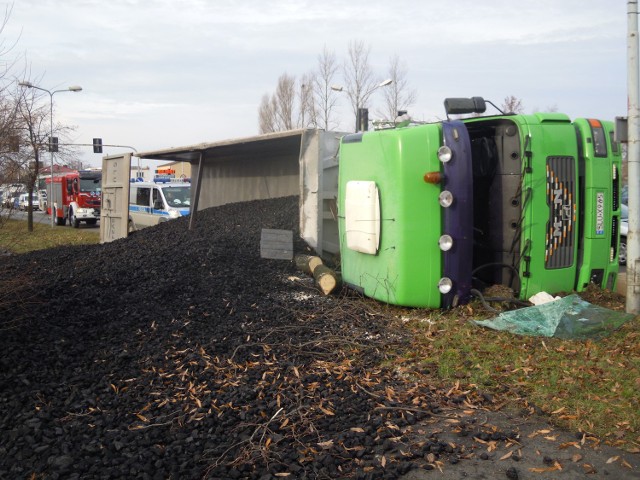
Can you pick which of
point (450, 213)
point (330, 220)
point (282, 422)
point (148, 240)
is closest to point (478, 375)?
point (282, 422)

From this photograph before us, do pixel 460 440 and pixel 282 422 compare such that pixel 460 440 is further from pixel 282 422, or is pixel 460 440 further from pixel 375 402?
pixel 282 422

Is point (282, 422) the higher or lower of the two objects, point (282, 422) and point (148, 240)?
the lower

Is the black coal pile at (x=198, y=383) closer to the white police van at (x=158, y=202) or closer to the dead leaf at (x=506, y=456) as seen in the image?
the dead leaf at (x=506, y=456)

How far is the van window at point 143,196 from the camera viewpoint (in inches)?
789

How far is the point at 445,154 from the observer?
6551 millimetres

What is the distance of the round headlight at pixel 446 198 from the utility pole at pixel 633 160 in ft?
5.93

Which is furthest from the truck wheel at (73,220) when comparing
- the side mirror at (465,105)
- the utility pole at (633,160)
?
the utility pole at (633,160)

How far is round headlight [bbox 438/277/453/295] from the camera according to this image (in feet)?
21.7

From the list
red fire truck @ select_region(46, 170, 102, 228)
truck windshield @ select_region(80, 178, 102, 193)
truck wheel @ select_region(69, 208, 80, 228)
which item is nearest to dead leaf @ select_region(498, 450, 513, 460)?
red fire truck @ select_region(46, 170, 102, 228)

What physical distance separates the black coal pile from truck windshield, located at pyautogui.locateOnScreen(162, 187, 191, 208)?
445 inches

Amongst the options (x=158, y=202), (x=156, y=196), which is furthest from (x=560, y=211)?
(x=156, y=196)

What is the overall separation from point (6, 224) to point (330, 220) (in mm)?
5190

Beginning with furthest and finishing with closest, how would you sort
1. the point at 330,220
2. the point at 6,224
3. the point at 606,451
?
the point at 330,220, the point at 6,224, the point at 606,451

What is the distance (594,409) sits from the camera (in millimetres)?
4223
